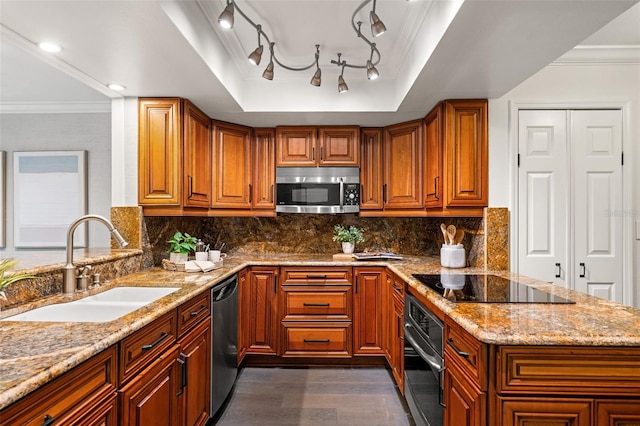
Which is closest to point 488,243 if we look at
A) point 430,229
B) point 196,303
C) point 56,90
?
point 430,229

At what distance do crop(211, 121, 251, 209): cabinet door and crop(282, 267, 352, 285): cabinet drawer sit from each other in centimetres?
81

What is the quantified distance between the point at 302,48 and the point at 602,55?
219cm

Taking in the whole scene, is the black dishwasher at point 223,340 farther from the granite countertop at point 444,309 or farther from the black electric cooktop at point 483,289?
the black electric cooktop at point 483,289

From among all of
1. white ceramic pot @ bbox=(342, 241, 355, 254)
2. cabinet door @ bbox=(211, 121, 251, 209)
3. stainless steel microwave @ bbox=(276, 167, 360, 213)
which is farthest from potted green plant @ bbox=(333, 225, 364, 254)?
cabinet door @ bbox=(211, 121, 251, 209)

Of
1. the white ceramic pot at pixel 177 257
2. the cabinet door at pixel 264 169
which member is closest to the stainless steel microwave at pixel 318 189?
the cabinet door at pixel 264 169

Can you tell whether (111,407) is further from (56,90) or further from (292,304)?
(56,90)

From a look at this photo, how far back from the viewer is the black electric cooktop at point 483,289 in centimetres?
161

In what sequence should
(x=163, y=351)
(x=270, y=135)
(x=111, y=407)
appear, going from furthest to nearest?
1. (x=270, y=135)
2. (x=163, y=351)
3. (x=111, y=407)

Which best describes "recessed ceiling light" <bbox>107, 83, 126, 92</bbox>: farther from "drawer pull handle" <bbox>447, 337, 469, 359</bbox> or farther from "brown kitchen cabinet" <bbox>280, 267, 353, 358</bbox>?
"drawer pull handle" <bbox>447, 337, 469, 359</bbox>

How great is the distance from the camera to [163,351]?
151 centimetres

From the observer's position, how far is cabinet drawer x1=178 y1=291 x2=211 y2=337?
1.70m

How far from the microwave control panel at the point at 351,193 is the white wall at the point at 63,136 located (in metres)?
2.60

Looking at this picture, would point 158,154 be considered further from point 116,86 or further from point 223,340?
point 223,340

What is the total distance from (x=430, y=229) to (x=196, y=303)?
2403mm
